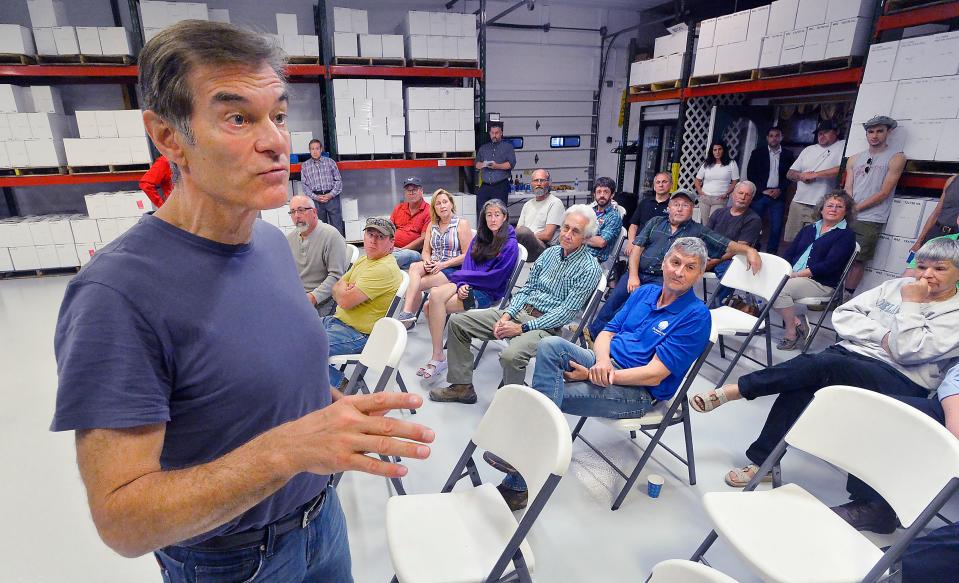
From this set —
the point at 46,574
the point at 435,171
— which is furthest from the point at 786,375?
the point at 435,171

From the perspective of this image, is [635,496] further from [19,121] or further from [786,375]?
[19,121]

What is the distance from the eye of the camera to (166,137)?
765 millimetres

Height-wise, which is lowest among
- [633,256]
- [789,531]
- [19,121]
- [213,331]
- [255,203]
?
[789,531]

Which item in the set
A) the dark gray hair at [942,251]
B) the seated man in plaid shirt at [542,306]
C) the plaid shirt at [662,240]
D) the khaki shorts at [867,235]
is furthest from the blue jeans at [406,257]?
the khaki shorts at [867,235]

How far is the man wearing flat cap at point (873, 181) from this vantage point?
13.8ft

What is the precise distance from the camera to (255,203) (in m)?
0.80

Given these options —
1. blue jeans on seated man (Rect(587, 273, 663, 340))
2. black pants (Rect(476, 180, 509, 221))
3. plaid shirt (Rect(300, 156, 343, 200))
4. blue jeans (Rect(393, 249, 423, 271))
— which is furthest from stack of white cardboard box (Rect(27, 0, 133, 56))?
blue jeans on seated man (Rect(587, 273, 663, 340))

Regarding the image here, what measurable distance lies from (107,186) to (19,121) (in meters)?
1.53

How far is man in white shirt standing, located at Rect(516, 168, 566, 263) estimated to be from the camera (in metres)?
4.79

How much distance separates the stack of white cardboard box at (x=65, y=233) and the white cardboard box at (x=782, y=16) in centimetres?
769

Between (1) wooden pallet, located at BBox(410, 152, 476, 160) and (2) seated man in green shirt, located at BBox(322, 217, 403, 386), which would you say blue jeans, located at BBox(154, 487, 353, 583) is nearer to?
(2) seated man in green shirt, located at BBox(322, 217, 403, 386)

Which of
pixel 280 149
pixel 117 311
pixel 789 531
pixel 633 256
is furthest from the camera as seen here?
pixel 633 256

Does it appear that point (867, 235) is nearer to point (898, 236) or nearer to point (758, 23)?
point (898, 236)

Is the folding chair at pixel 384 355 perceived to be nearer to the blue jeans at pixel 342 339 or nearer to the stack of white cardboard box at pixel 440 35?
the blue jeans at pixel 342 339
